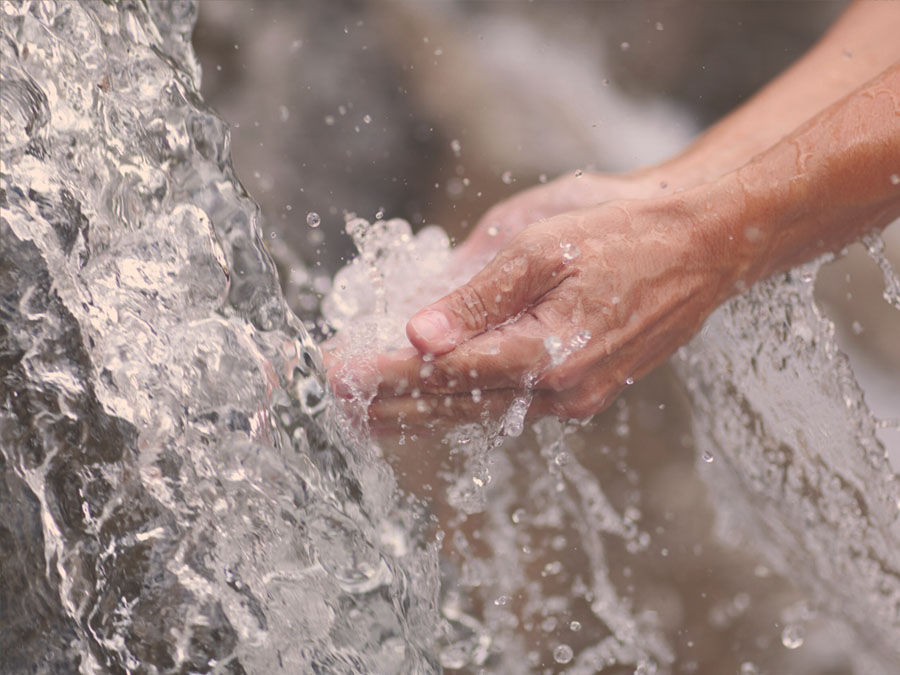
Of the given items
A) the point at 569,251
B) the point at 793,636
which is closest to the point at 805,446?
the point at 793,636

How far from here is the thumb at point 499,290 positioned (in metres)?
0.76

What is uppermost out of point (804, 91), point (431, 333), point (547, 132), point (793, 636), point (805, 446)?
point (547, 132)

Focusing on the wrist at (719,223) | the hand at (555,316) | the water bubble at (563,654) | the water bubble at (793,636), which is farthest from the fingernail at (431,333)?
the water bubble at (793,636)

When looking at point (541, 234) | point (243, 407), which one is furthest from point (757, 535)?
point (243, 407)

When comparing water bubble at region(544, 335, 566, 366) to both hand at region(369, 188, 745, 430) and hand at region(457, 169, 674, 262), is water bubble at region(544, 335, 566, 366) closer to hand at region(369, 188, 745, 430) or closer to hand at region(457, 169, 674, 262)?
hand at region(369, 188, 745, 430)

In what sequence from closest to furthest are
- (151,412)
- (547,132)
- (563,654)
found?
(151,412), (563,654), (547,132)

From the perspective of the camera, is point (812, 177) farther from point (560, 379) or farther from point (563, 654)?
point (563, 654)

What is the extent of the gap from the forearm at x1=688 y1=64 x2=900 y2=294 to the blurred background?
60 cm

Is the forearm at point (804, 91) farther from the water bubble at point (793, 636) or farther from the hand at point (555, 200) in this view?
the water bubble at point (793, 636)

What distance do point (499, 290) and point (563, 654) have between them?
2.11 feet

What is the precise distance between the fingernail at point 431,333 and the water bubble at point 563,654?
625mm

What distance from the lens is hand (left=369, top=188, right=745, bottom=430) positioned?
0.76m

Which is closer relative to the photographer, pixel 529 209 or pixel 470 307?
pixel 470 307

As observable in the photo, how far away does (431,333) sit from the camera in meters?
0.74
